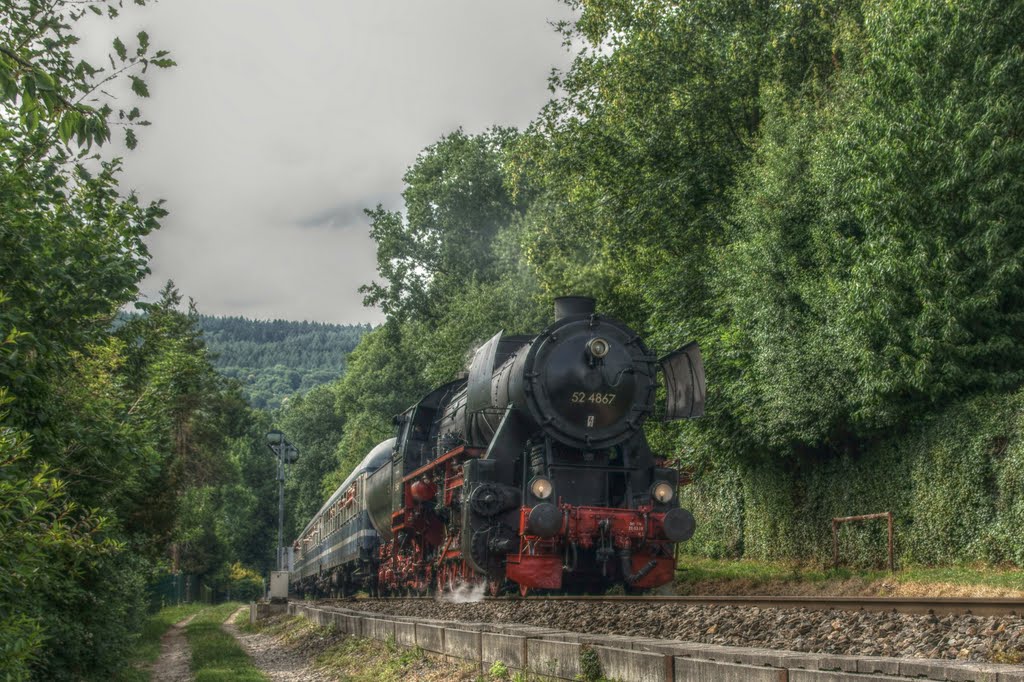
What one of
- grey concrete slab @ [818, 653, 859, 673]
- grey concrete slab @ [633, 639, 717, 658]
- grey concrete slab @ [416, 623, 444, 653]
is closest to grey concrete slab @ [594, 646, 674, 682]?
grey concrete slab @ [633, 639, 717, 658]

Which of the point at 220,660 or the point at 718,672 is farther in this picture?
the point at 220,660

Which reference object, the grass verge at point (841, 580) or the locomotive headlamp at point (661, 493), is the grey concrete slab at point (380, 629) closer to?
the locomotive headlamp at point (661, 493)

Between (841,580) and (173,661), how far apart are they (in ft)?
39.0

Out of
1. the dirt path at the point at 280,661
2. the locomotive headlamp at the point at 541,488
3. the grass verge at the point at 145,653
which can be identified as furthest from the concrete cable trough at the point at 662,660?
the grass verge at the point at 145,653

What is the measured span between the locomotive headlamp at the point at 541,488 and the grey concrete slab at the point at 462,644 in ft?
12.8

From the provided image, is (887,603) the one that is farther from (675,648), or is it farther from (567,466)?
(567,466)

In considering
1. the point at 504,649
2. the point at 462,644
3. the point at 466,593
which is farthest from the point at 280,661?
the point at 504,649

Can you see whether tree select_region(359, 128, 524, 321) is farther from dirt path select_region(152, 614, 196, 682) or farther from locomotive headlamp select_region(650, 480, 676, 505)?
locomotive headlamp select_region(650, 480, 676, 505)

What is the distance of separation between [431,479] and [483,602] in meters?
3.12

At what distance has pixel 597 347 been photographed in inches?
566

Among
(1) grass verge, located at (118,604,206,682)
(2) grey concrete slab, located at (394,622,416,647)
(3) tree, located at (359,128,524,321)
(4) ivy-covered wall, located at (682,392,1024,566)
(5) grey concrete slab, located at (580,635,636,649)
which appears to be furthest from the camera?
(3) tree, located at (359,128,524,321)

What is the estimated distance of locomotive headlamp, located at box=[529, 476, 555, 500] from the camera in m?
13.8

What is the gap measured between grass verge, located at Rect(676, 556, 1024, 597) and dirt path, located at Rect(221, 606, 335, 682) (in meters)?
7.69

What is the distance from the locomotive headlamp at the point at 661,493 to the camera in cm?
1422
